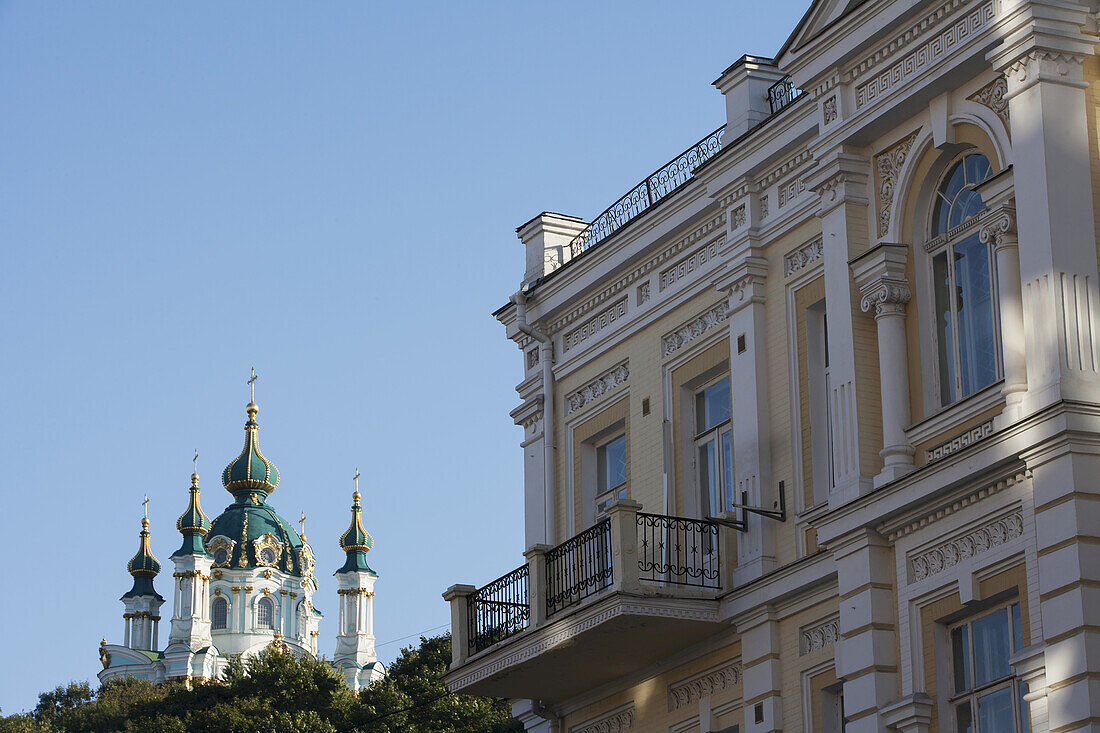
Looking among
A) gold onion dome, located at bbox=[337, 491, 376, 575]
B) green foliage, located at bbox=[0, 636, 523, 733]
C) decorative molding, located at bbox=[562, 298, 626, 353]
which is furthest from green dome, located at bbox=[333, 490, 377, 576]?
decorative molding, located at bbox=[562, 298, 626, 353]

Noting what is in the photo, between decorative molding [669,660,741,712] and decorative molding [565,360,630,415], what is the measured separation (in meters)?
3.93

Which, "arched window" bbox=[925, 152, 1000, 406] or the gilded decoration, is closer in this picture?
"arched window" bbox=[925, 152, 1000, 406]

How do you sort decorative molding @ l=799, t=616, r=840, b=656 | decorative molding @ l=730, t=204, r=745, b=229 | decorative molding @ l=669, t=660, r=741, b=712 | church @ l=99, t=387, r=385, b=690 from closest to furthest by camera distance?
decorative molding @ l=799, t=616, r=840, b=656 → decorative molding @ l=669, t=660, r=741, b=712 → decorative molding @ l=730, t=204, r=745, b=229 → church @ l=99, t=387, r=385, b=690

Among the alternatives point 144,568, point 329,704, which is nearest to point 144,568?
point 144,568

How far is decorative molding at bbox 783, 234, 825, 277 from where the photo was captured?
68.6ft

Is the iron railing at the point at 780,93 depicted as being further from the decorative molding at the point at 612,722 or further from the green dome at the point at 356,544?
the green dome at the point at 356,544

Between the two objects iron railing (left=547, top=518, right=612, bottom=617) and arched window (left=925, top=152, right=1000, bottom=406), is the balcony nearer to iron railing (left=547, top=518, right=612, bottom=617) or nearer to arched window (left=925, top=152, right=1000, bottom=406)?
iron railing (left=547, top=518, right=612, bottom=617)

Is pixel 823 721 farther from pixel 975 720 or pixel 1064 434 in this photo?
pixel 1064 434

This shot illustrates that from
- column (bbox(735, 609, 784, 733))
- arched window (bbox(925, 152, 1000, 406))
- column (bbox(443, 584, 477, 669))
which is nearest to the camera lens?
arched window (bbox(925, 152, 1000, 406))

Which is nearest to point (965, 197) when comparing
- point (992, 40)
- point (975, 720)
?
point (992, 40)

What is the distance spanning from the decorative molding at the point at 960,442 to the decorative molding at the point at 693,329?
4.81 m

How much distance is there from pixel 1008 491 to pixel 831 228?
392 cm

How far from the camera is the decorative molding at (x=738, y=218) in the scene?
2223 centimetres

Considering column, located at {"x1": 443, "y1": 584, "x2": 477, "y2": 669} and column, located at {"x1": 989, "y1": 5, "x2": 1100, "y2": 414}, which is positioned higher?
column, located at {"x1": 989, "y1": 5, "x2": 1100, "y2": 414}
